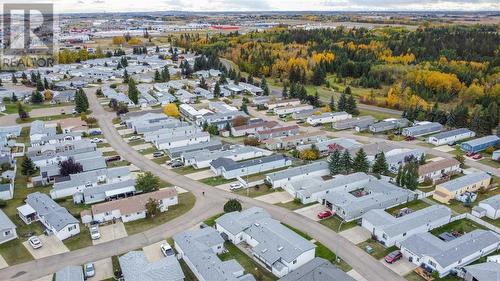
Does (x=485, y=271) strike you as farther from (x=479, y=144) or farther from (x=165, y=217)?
(x=479, y=144)

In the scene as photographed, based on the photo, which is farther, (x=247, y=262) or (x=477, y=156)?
(x=477, y=156)

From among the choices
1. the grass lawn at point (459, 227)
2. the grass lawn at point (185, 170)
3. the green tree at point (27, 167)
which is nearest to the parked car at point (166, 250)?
the grass lawn at point (185, 170)

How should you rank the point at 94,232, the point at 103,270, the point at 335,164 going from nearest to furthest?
the point at 103,270 → the point at 94,232 → the point at 335,164

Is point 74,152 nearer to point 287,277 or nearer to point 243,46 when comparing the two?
point 287,277

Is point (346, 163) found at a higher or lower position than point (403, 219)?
higher

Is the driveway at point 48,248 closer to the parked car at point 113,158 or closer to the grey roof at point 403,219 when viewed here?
the parked car at point 113,158

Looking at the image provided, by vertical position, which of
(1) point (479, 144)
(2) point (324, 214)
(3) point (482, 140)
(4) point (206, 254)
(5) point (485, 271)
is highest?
(3) point (482, 140)

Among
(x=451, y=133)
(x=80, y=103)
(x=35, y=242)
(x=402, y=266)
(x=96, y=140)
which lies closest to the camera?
(x=402, y=266)

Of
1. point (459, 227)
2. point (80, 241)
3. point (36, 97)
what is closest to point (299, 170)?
point (459, 227)
